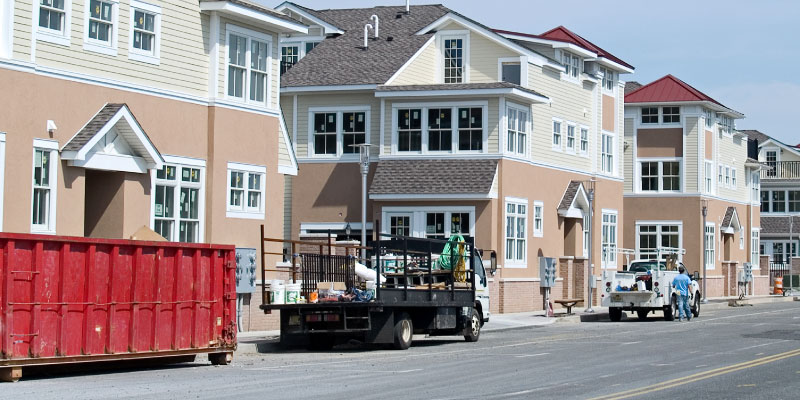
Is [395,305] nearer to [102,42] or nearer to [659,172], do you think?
[102,42]

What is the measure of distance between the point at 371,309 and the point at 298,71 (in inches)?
818

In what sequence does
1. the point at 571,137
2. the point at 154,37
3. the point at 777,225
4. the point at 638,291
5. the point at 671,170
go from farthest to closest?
the point at 777,225
the point at 671,170
the point at 571,137
the point at 638,291
the point at 154,37

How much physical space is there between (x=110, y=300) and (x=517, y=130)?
24564 millimetres

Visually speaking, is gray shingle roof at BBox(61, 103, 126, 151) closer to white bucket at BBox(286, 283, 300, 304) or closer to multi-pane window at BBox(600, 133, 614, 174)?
white bucket at BBox(286, 283, 300, 304)

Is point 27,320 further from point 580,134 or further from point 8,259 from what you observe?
point 580,134

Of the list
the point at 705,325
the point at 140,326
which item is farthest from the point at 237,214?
the point at 705,325

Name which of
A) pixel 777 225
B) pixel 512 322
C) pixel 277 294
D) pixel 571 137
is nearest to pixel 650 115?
pixel 571 137

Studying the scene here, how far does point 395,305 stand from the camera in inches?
968

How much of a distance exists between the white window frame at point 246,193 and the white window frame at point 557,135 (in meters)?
17.4

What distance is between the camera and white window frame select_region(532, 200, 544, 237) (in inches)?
1711

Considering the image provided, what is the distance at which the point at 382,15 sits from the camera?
48656 mm

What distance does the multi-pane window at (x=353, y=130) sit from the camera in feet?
139

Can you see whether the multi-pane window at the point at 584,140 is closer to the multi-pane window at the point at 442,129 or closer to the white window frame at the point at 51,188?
the multi-pane window at the point at 442,129

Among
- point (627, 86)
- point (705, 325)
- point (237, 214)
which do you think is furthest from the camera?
point (627, 86)
